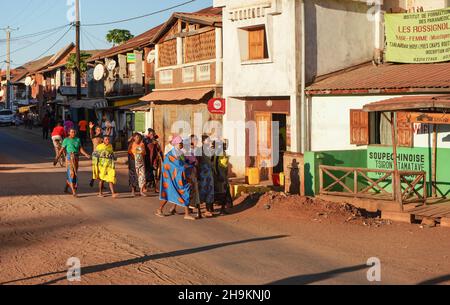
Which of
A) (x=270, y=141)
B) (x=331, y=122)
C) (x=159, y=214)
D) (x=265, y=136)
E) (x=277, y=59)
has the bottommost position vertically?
(x=159, y=214)

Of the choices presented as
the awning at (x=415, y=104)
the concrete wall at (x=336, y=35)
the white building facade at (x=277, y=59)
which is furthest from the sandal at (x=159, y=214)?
the concrete wall at (x=336, y=35)

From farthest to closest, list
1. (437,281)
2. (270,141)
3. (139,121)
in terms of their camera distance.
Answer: (139,121)
(270,141)
(437,281)

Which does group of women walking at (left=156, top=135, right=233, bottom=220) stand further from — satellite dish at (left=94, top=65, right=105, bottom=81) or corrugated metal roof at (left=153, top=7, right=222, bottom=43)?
satellite dish at (left=94, top=65, right=105, bottom=81)

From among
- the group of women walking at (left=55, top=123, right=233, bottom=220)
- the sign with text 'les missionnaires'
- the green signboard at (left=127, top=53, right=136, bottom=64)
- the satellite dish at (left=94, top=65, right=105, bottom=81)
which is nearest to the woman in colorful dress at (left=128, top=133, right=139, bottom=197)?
the group of women walking at (left=55, top=123, right=233, bottom=220)

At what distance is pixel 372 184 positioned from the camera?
47.5ft

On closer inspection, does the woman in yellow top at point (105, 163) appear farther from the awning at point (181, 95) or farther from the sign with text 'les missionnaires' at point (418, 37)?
the sign with text 'les missionnaires' at point (418, 37)

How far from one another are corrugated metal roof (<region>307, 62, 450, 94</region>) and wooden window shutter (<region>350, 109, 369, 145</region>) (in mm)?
761

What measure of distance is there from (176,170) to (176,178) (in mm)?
173

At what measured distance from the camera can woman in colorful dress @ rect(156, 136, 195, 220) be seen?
43.9ft

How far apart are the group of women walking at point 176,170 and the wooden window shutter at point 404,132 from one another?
14.4 ft

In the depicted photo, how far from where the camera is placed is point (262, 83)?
1950 centimetres

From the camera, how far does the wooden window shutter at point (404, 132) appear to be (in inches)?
629

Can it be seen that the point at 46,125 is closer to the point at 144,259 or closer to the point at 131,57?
the point at 131,57

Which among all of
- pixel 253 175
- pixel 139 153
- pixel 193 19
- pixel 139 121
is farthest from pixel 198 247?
pixel 139 121
